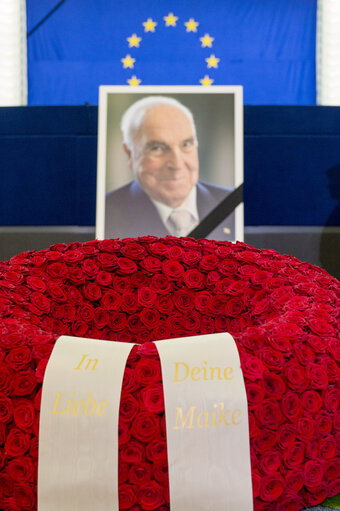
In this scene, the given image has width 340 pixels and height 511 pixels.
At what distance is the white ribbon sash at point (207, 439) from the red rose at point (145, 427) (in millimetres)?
15

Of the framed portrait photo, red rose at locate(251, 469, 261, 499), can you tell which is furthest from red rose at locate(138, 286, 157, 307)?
the framed portrait photo

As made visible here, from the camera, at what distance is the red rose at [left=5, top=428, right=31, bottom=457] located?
0.62 m

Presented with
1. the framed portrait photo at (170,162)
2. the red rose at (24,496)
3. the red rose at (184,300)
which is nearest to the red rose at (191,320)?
the red rose at (184,300)

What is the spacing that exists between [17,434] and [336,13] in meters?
3.33

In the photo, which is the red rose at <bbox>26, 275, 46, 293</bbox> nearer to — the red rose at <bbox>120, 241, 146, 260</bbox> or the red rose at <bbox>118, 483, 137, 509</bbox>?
the red rose at <bbox>120, 241, 146, 260</bbox>

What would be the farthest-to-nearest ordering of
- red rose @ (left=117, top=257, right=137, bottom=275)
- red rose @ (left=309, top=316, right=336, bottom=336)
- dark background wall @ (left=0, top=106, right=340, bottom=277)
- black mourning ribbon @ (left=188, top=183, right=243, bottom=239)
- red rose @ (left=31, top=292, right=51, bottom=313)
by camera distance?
dark background wall @ (left=0, top=106, right=340, bottom=277) → black mourning ribbon @ (left=188, top=183, right=243, bottom=239) → red rose @ (left=117, top=257, right=137, bottom=275) → red rose @ (left=31, top=292, right=51, bottom=313) → red rose @ (left=309, top=316, right=336, bottom=336)

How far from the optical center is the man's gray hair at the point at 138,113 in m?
2.38

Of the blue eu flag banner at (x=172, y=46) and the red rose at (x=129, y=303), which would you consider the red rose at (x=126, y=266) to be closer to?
the red rose at (x=129, y=303)

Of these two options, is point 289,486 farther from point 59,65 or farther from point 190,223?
point 59,65

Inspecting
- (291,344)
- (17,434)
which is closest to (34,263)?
(17,434)

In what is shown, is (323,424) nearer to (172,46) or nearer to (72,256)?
(72,256)

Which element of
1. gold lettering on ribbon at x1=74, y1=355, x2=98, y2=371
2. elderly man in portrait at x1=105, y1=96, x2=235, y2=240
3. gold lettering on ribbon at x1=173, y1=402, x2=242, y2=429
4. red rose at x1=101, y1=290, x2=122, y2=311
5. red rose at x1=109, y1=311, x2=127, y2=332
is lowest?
gold lettering on ribbon at x1=173, y1=402, x2=242, y2=429

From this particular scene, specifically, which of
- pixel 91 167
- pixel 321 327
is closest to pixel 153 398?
pixel 321 327

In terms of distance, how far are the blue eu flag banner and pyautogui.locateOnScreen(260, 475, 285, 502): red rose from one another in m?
3.05
